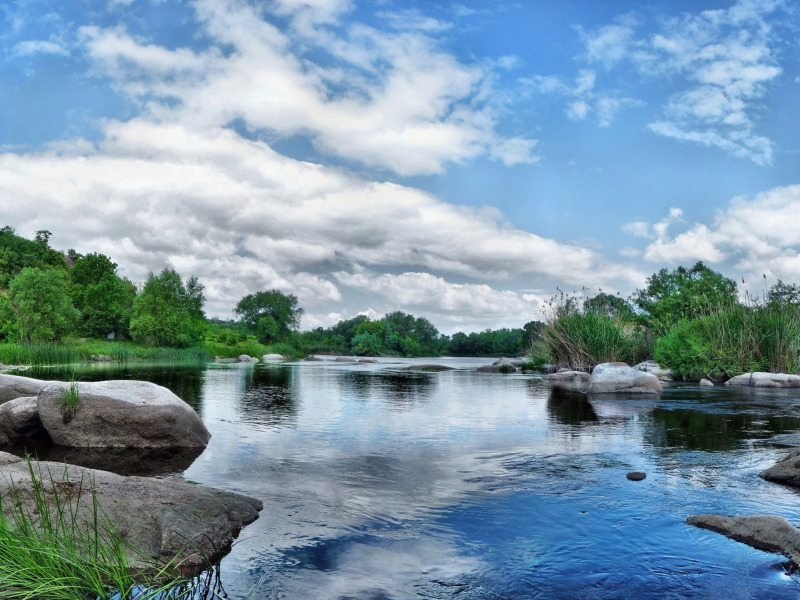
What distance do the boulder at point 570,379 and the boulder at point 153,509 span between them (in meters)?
22.0

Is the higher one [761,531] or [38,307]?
[38,307]

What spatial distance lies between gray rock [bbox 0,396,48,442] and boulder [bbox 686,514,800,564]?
1140cm

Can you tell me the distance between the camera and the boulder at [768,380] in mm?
23422

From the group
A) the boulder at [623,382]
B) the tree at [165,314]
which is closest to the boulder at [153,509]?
the boulder at [623,382]

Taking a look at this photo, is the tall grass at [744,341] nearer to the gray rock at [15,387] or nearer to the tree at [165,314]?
the gray rock at [15,387]

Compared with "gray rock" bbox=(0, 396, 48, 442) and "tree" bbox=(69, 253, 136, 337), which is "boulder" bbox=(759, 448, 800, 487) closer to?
"gray rock" bbox=(0, 396, 48, 442)

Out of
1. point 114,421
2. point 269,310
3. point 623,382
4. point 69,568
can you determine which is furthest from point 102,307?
point 69,568

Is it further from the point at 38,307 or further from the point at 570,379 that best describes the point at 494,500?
the point at 38,307

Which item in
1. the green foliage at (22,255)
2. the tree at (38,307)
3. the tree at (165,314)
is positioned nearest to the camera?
the tree at (38,307)

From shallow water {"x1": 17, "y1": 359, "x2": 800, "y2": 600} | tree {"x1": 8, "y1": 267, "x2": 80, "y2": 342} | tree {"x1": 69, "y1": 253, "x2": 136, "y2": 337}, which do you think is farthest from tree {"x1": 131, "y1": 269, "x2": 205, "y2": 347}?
shallow water {"x1": 17, "y1": 359, "x2": 800, "y2": 600}

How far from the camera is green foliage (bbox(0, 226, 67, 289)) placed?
82.8m

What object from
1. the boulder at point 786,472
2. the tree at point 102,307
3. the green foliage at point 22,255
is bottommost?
the boulder at point 786,472

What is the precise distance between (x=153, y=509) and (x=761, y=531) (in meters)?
5.98

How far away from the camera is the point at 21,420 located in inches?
429
